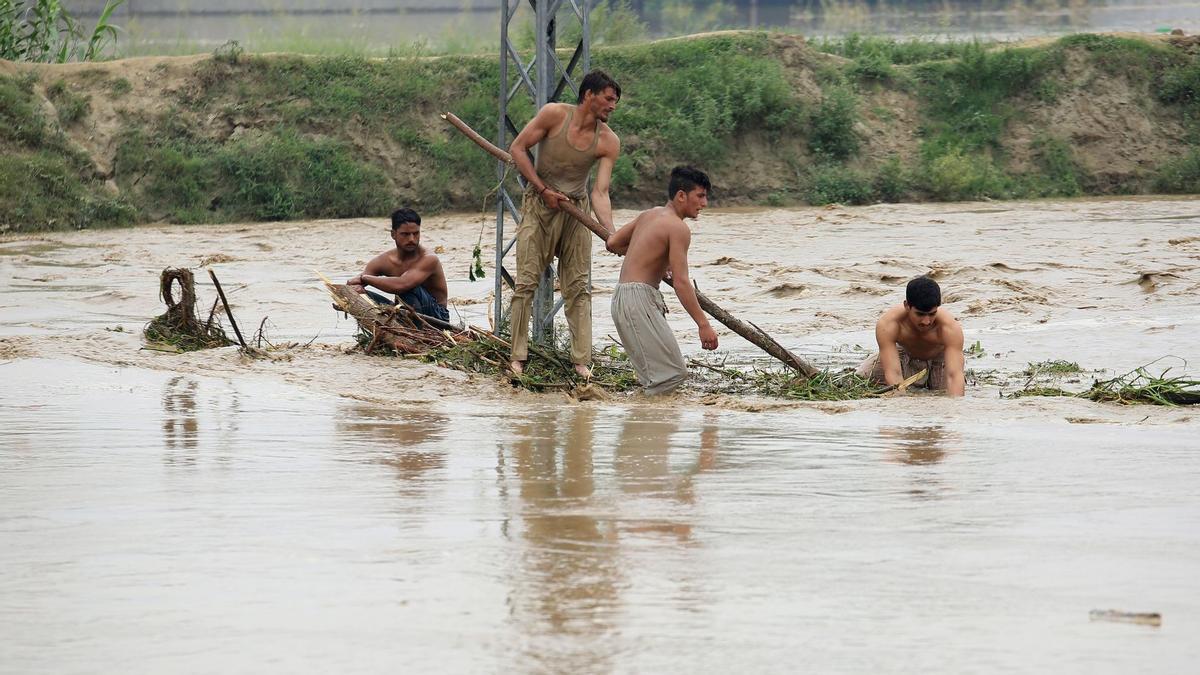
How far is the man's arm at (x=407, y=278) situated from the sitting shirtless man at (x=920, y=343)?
319 centimetres

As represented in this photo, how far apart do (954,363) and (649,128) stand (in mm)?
13865

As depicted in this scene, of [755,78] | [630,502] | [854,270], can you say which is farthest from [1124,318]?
[755,78]

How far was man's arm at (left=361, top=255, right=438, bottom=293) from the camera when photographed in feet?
33.9

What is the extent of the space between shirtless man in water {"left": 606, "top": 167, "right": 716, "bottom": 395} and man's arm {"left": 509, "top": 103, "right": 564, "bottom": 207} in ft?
1.58

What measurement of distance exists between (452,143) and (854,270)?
28.8ft

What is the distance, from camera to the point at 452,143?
2177cm

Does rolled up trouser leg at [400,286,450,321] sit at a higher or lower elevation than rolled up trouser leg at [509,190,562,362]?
lower

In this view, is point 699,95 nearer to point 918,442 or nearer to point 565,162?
point 565,162

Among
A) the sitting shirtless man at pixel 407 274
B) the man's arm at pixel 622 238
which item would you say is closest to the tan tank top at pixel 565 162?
the man's arm at pixel 622 238

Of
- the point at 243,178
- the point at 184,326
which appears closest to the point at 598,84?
the point at 184,326

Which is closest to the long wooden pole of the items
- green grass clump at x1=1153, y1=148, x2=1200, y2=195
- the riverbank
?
the riverbank

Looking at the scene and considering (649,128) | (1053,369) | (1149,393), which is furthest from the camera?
(649,128)

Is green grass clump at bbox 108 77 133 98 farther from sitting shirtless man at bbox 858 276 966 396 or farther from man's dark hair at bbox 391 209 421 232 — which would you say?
sitting shirtless man at bbox 858 276 966 396

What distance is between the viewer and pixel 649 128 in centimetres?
2194
